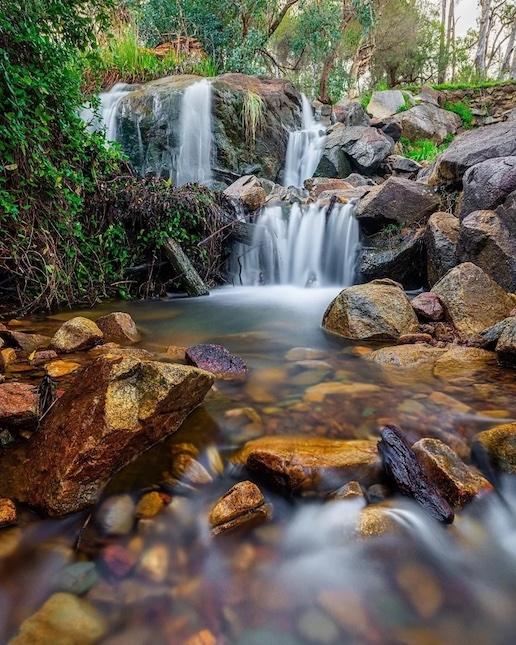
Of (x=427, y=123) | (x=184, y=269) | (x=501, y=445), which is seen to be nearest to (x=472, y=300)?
(x=501, y=445)

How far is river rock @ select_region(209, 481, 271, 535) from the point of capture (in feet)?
4.89

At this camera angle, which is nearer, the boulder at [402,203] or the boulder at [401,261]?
the boulder at [401,261]

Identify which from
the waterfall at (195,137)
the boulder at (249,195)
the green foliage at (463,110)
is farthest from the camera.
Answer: the green foliage at (463,110)

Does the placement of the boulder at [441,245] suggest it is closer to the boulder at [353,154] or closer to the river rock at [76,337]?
the river rock at [76,337]

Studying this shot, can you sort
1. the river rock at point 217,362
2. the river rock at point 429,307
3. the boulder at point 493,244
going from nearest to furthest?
the river rock at point 217,362 < the river rock at point 429,307 < the boulder at point 493,244

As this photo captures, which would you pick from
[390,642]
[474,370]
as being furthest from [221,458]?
[474,370]

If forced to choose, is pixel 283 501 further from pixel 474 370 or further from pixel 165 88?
pixel 165 88

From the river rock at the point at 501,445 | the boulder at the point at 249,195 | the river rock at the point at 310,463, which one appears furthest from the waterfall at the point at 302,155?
the river rock at the point at 310,463

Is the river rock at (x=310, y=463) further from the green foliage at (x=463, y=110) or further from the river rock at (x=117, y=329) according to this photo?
the green foliage at (x=463, y=110)

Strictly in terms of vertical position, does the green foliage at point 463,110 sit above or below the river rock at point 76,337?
above

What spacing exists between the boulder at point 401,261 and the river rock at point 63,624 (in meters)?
5.00

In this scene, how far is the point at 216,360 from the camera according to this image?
9.46 feet

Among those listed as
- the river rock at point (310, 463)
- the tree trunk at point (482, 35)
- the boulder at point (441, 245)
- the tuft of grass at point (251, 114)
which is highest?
the tree trunk at point (482, 35)

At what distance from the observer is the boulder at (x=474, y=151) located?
5.22 m
